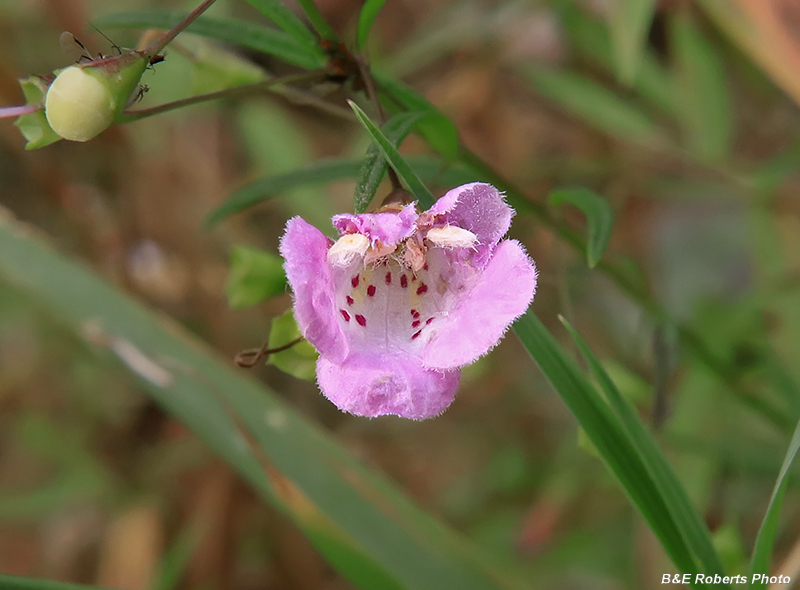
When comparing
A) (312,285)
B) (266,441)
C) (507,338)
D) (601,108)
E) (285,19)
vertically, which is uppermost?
(285,19)

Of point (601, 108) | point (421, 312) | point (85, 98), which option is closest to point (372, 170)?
point (421, 312)

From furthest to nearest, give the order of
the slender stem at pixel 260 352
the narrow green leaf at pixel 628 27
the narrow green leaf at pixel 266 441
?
the narrow green leaf at pixel 628 27 < the narrow green leaf at pixel 266 441 < the slender stem at pixel 260 352

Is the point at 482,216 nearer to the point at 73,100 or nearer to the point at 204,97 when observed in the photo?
the point at 204,97

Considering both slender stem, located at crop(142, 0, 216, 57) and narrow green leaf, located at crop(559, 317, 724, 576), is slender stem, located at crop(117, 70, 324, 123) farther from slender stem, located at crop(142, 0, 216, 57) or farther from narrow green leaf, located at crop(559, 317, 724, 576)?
narrow green leaf, located at crop(559, 317, 724, 576)

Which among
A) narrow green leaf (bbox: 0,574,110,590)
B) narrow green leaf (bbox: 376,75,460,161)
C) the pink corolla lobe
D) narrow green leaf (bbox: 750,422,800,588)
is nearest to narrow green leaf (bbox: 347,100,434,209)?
the pink corolla lobe

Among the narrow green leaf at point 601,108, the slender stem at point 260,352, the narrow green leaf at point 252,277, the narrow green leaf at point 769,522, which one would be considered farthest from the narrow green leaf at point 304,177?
the narrow green leaf at point 601,108

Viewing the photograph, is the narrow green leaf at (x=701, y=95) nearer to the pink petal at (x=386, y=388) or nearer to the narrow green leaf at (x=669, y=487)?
→ the narrow green leaf at (x=669, y=487)
